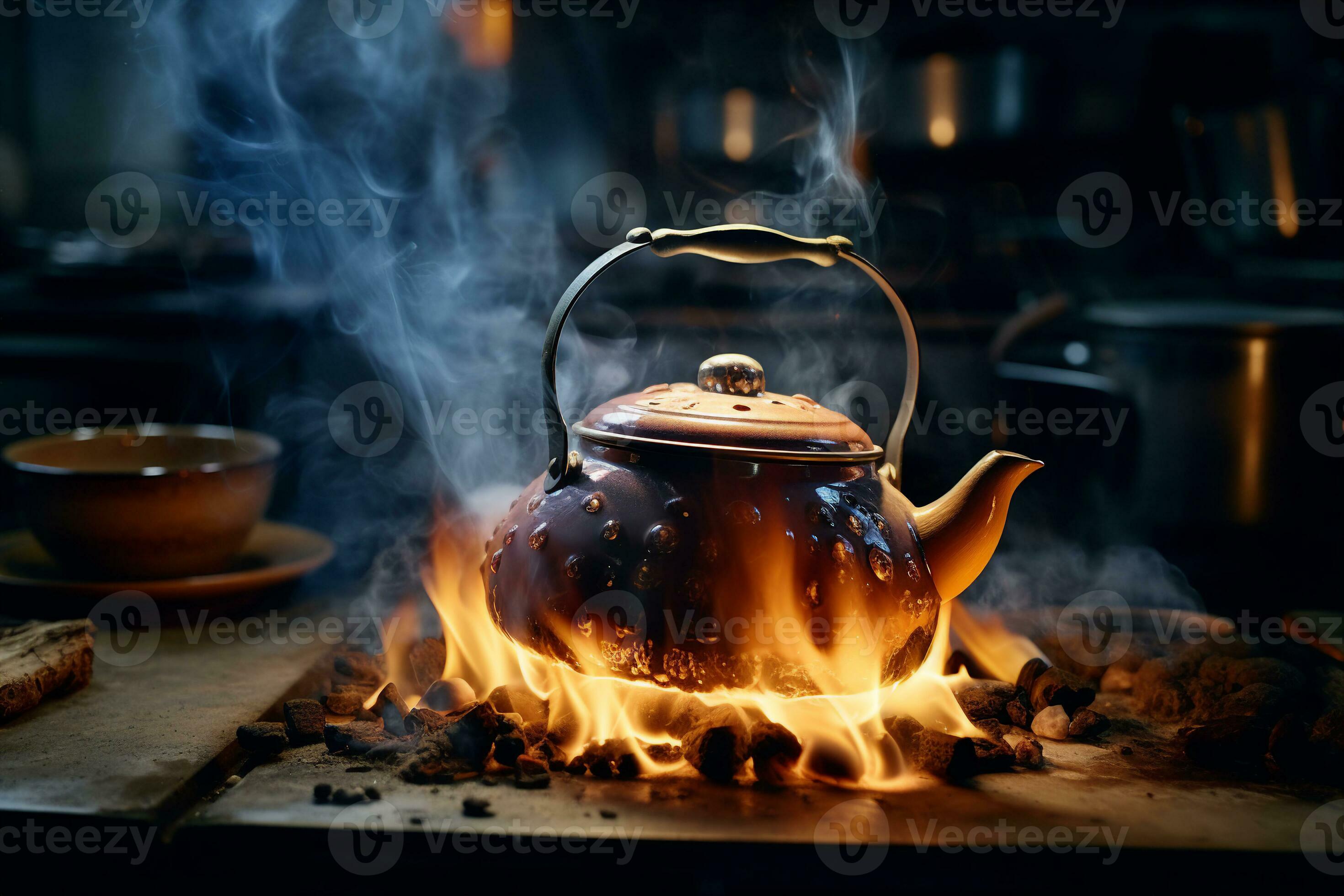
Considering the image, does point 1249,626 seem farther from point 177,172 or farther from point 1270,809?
point 177,172

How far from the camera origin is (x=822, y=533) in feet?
4.27

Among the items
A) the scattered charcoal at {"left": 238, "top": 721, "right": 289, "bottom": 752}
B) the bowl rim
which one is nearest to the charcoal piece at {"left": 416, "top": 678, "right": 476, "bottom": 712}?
the scattered charcoal at {"left": 238, "top": 721, "right": 289, "bottom": 752}

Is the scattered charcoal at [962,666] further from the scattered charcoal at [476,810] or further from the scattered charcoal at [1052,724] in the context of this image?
the scattered charcoal at [476,810]

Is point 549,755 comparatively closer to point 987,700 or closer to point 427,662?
point 427,662

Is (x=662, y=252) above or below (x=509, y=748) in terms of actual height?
above

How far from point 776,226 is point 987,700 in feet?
7.16

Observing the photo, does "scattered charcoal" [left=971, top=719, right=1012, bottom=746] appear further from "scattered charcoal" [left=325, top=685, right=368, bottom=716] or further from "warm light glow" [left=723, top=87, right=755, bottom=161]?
"warm light glow" [left=723, top=87, right=755, bottom=161]

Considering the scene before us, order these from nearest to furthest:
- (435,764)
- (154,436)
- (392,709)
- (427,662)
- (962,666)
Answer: (435,764) < (392,709) < (427,662) < (962,666) < (154,436)

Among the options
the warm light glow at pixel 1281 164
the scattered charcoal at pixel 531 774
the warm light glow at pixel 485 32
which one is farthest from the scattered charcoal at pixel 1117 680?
the warm light glow at pixel 485 32

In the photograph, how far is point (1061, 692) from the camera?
5.12 ft

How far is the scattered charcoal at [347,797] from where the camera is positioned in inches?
45.7

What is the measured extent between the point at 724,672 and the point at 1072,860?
465 mm

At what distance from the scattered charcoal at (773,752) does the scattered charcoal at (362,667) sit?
74 centimetres

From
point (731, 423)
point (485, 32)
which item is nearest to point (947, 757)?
point (731, 423)
